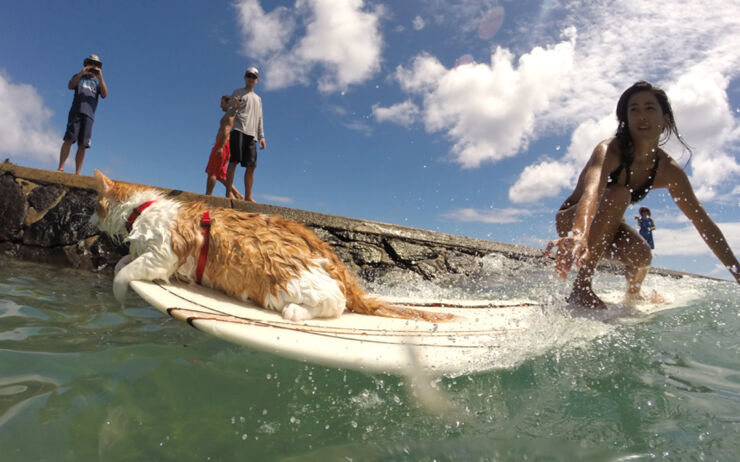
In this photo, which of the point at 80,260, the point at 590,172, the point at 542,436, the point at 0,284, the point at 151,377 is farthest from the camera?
the point at 80,260

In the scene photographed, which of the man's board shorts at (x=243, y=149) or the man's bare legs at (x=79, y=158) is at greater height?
the man's board shorts at (x=243, y=149)

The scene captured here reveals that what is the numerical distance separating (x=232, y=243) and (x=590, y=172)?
8.84ft

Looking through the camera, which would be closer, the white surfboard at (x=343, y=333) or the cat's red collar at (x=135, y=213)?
the white surfboard at (x=343, y=333)

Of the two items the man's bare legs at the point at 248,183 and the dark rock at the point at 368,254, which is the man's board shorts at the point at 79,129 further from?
the dark rock at the point at 368,254

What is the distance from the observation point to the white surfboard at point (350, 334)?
6.02 feet

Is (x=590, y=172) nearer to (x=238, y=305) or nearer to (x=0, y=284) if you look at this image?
(x=238, y=305)

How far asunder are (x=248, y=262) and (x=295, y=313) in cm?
48

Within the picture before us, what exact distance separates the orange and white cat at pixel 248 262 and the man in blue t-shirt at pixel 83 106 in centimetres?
392

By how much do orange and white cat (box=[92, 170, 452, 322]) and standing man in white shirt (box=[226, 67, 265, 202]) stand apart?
135 inches

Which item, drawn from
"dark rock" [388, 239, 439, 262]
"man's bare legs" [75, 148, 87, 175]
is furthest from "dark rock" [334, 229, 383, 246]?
"man's bare legs" [75, 148, 87, 175]

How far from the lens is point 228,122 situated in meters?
6.24

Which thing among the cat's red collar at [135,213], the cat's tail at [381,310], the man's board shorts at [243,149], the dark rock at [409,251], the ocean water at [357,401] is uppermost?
the man's board shorts at [243,149]

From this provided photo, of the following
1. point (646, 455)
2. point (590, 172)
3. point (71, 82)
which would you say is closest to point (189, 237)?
point (646, 455)

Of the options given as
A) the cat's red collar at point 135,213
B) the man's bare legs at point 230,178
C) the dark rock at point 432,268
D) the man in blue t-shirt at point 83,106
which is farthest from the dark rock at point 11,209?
the dark rock at point 432,268
